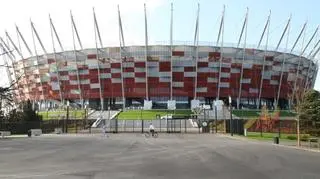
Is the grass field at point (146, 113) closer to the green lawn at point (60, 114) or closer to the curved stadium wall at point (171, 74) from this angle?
the curved stadium wall at point (171, 74)

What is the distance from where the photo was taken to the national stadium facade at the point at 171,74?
404ft

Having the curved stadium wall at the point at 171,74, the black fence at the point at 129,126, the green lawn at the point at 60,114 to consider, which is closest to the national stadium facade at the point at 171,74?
the curved stadium wall at the point at 171,74

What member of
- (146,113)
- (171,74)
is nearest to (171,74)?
(171,74)

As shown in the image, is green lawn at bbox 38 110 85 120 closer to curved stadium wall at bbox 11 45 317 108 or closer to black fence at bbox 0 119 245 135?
curved stadium wall at bbox 11 45 317 108

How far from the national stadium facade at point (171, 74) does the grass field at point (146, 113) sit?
386 centimetres

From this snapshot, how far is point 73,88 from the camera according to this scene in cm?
13038

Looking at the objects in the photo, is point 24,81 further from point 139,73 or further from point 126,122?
point 126,122

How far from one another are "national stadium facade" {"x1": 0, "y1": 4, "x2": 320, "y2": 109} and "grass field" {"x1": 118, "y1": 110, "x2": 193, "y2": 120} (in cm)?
386

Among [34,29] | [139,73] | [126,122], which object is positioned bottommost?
[126,122]

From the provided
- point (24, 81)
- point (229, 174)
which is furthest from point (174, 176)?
point (24, 81)

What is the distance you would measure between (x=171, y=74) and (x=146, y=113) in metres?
12.3

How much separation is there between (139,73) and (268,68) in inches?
1232

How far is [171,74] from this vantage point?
124375 mm

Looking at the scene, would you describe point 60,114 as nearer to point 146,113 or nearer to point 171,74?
point 146,113
